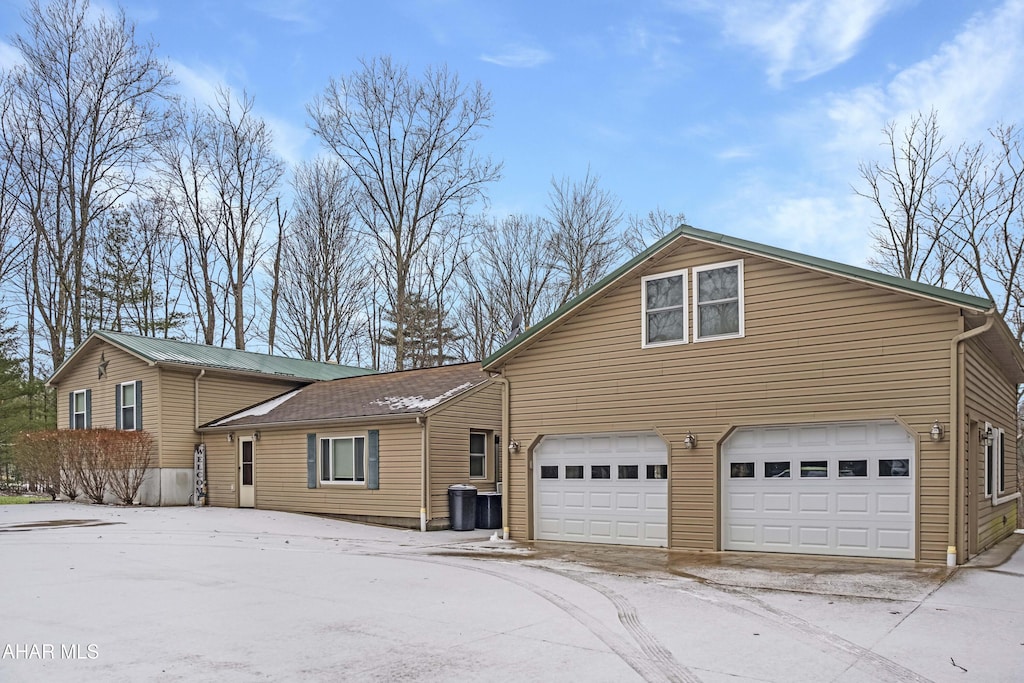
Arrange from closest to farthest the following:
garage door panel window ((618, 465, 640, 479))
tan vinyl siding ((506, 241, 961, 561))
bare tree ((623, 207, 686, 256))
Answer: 1. tan vinyl siding ((506, 241, 961, 561))
2. garage door panel window ((618, 465, 640, 479))
3. bare tree ((623, 207, 686, 256))

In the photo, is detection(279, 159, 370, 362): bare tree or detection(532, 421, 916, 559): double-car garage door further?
detection(279, 159, 370, 362): bare tree

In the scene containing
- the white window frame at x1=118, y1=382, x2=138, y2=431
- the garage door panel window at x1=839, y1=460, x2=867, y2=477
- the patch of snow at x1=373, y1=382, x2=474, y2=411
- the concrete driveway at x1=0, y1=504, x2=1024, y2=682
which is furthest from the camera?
the white window frame at x1=118, y1=382, x2=138, y2=431

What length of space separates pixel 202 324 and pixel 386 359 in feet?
33.0

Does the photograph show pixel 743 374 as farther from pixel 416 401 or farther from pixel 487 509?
pixel 416 401

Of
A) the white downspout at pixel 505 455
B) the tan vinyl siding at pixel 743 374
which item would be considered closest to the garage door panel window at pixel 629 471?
the tan vinyl siding at pixel 743 374

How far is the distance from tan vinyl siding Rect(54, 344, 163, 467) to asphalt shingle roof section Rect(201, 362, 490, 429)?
1.53 m

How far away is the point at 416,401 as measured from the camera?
60.8ft

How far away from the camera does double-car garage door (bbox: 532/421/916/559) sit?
38.0 ft

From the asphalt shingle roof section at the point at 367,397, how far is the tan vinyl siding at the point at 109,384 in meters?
1.53

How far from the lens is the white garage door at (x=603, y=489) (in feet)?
45.1

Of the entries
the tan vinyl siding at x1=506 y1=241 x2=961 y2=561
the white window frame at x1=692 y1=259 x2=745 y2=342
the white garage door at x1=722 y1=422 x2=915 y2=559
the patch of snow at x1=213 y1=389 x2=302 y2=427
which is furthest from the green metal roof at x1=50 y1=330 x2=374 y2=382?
the white garage door at x1=722 y1=422 x2=915 y2=559

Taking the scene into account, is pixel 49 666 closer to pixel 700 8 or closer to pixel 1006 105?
pixel 700 8

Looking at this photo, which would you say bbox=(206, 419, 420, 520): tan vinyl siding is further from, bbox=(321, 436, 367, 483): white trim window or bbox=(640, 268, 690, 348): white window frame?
bbox=(640, 268, 690, 348): white window frame

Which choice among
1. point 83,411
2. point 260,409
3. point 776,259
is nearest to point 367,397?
point 260,409
